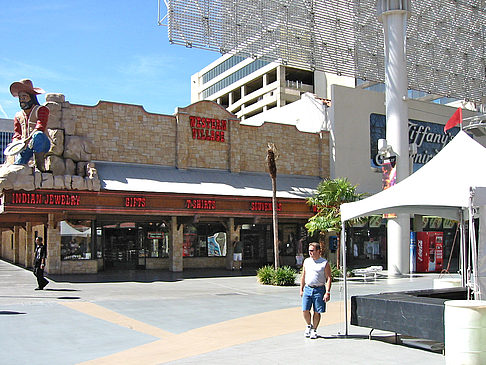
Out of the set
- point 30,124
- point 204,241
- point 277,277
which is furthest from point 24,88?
point 277,277

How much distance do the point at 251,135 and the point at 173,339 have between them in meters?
21.1

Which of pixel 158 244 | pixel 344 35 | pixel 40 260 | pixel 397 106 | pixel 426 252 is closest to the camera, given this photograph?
pixel 40 260

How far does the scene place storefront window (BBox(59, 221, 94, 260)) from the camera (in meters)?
25.2

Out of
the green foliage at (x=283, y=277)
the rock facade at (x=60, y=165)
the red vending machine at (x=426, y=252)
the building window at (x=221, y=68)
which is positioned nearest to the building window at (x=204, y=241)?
the rock facade at (x=60, y=165)

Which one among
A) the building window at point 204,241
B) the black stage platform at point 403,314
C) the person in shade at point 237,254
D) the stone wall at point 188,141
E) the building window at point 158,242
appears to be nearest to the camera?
the black stage platform at point 403,314

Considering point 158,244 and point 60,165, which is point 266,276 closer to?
point 158,244

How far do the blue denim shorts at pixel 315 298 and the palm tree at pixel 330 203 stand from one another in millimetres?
16202

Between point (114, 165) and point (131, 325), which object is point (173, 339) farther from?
point (114, 165)

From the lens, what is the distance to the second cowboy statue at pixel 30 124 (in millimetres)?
22516

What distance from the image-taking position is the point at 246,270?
2934 cm

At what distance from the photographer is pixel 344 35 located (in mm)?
31516

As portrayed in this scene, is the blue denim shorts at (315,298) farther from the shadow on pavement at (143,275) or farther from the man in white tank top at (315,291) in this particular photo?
the shadow on pavement at (143,275)

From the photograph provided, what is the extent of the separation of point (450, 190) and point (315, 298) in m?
2.99

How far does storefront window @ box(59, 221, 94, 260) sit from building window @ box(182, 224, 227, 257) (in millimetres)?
5694
